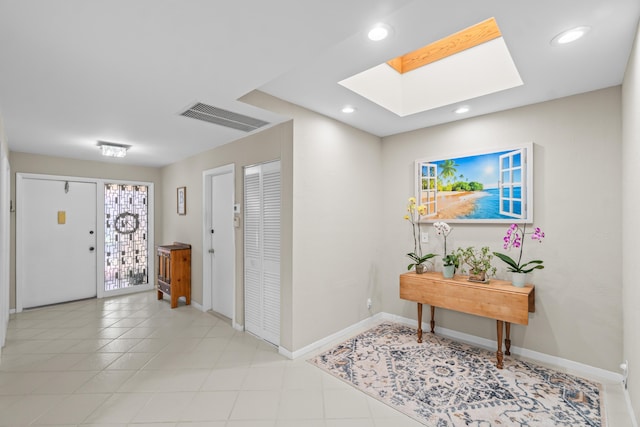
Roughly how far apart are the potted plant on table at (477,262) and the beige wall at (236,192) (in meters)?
1.74

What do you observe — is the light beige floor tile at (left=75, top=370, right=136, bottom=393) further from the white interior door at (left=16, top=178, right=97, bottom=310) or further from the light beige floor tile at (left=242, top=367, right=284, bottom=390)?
the white interior door at (left=16, top=178, right=97, bottom=310)

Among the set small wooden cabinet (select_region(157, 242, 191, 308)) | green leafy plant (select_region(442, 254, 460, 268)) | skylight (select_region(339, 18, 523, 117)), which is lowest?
small wooden cabinet (select_region(157, 242, 191, 308))

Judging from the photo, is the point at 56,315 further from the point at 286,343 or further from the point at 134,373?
the point at 286,343

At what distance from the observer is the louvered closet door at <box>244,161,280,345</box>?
9.95ft

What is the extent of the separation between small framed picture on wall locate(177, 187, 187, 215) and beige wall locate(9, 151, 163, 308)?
931 mm

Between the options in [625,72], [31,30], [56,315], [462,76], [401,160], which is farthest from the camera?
[56,315]

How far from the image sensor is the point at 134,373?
8.30 feet

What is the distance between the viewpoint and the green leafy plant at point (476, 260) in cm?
282

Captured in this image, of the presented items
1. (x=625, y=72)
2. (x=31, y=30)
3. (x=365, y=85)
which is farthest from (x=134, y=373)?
(x=625, y=72)

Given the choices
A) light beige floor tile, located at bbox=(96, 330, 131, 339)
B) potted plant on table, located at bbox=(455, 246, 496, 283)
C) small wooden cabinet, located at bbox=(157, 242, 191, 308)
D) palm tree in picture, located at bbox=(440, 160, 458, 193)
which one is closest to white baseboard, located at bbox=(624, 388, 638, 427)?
potted plant on table, located at bbox=(455, 246, 496, 283)

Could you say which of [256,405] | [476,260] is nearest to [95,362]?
[256,405]

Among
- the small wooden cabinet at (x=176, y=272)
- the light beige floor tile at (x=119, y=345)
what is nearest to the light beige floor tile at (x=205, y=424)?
the light beige floor tile at (x=119, y=345)

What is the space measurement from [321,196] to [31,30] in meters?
2.24

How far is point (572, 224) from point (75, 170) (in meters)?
6.37
